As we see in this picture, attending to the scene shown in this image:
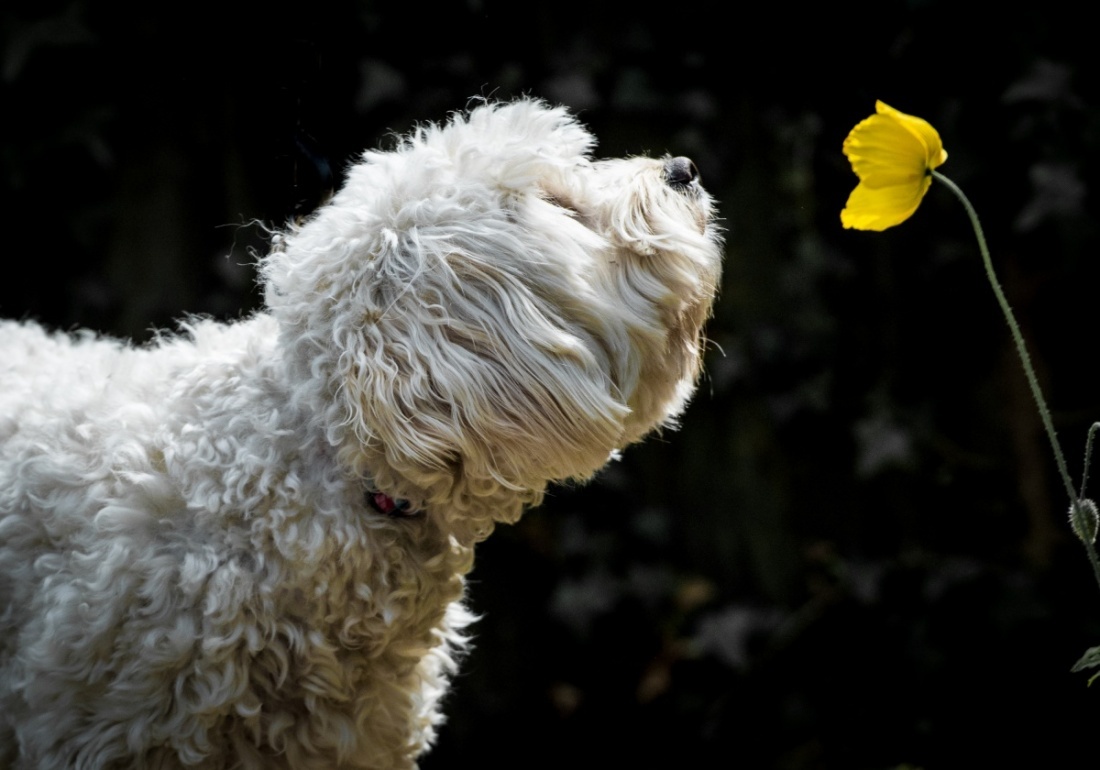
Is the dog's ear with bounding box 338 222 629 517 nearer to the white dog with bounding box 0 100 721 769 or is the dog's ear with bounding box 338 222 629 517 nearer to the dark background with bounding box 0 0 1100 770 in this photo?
the white dog with bounding box 0 100 721 769

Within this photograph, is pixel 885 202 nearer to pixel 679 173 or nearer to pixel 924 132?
pixel 924 132

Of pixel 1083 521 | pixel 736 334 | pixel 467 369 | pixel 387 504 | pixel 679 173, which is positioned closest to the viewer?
pixel 1083 521

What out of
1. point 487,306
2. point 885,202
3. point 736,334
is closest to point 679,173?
point 487,306

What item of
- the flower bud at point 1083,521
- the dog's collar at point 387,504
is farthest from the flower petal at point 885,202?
the dog's collar at point 387,504

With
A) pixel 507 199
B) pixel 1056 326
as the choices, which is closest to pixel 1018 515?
pixel 1056 326

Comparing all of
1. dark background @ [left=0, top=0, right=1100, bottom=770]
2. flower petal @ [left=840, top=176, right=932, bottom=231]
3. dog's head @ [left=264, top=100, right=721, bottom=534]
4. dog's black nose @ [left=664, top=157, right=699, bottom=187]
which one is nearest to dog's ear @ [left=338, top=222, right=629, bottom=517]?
dog's head @ [left=264, top=100, right=721, bottom=534]

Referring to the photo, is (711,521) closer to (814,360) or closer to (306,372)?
(814,360)

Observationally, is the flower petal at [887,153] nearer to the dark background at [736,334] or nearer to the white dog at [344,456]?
the white dog at [344,456]
